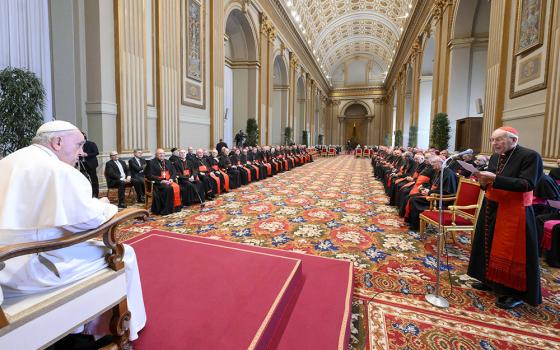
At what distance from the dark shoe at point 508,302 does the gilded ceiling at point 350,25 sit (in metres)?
16.2

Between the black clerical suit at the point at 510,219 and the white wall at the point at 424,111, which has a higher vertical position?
the white wall at the point at 424,111

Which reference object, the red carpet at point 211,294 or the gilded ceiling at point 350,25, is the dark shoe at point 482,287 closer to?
the red carpet at point 211,294

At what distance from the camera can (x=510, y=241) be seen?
2453 millimetres

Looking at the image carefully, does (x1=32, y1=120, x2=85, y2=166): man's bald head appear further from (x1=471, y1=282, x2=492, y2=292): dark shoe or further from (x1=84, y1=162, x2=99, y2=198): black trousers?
(x1=84, y1=162, x2=99, y2=198): black trousers

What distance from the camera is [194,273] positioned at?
8.11 feet

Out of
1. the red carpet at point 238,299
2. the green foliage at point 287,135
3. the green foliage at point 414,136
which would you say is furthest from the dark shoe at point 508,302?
the green foliage at point 287,135

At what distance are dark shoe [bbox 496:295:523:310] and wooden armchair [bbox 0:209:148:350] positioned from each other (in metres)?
2.86

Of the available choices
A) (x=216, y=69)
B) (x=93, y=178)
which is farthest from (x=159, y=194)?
(x=216, y=69)

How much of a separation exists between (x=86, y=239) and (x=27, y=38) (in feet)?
19.4

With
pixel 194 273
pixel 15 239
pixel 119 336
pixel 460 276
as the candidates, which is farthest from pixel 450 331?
pixel 15 239

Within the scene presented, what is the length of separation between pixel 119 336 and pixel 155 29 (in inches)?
309

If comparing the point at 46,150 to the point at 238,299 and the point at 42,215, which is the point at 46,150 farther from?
the point at 238,299

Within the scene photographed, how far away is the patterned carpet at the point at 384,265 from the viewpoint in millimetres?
2063

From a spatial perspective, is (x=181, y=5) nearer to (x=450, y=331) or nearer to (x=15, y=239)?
(x=15, y=239)
